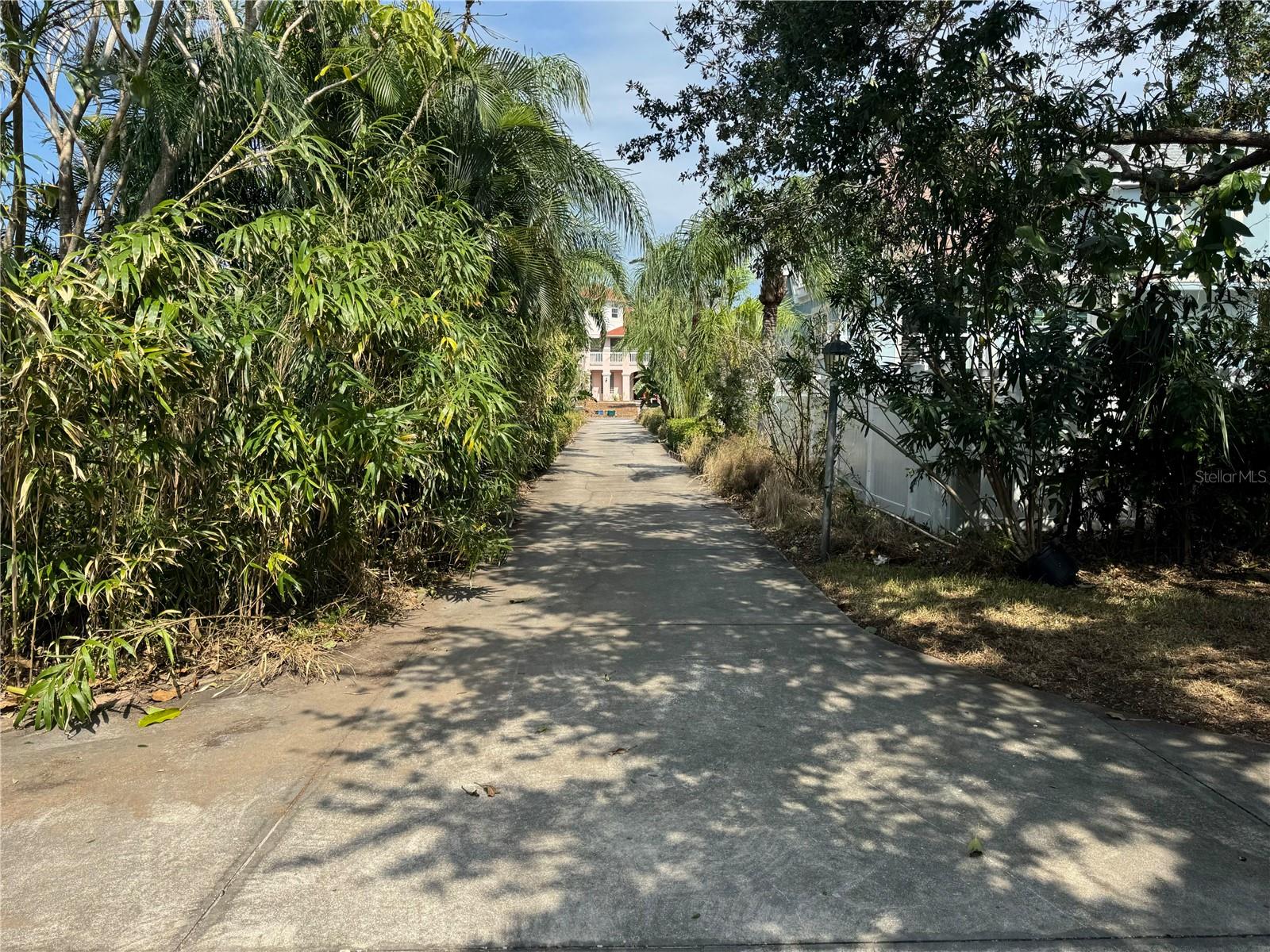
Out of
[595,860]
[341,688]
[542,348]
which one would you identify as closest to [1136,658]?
[595,860]

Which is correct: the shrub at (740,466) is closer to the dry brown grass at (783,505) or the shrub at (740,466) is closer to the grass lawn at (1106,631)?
the dry brown grass at (783,505)

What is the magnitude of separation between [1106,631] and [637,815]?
4.05 metres

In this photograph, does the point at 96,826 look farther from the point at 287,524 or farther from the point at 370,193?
the point at 370,193

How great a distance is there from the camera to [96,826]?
3584 mm

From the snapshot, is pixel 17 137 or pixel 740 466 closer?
pixel 17 137

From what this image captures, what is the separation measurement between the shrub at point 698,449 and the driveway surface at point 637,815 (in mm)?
12018

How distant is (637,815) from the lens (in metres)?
3.72

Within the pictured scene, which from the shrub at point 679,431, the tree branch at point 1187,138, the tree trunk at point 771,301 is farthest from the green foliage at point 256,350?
the shrub at point 679,431

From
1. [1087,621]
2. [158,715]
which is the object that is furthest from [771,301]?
[158,715]

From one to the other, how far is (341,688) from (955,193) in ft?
18.3

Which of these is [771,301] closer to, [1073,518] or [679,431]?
[679,431]

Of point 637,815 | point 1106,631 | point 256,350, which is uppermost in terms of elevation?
point 256,350

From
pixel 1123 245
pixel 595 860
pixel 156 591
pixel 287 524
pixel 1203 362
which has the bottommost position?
pixel 595 860

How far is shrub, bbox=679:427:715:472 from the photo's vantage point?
1795 cm
